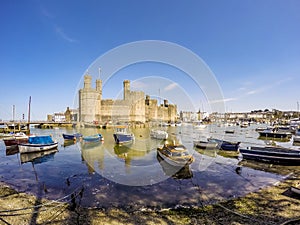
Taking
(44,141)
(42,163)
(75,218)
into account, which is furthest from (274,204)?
(44,141)

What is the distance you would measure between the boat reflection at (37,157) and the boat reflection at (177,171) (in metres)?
11.5

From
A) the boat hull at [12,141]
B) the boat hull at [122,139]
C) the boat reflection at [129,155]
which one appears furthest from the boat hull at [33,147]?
the boat hull at [122,139]

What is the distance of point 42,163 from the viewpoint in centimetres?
1631

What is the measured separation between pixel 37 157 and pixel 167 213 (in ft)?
56.2

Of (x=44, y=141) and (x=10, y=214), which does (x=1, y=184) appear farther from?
(x=44, y=141)

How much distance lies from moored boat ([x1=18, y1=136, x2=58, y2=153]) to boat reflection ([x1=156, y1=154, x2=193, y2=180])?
1487 cm

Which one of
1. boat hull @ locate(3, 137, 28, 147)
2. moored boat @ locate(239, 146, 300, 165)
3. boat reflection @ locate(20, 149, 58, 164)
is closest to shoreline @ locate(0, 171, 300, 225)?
moored boat @ locate(239, 146, 300, 165)

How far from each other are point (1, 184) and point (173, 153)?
10.9 meters

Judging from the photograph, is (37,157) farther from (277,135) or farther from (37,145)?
(277,135)

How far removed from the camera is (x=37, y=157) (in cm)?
1894

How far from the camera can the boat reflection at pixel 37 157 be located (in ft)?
57.2

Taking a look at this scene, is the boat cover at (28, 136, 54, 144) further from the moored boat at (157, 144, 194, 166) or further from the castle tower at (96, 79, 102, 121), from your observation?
the castle tower at (96, 79, 102, 121)

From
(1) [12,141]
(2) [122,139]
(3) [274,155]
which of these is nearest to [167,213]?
(3) [274,155]

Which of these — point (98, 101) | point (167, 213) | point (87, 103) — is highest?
point (98, 101)
